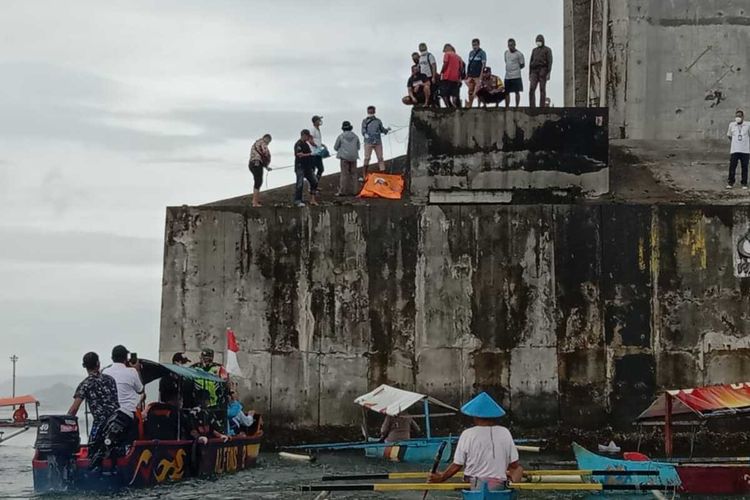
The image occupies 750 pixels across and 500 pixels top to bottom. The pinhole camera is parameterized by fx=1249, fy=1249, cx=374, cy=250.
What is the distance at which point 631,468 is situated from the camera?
22641mm

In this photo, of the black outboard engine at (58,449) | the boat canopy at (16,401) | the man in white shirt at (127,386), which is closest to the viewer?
the black outboard engine at (58,449)

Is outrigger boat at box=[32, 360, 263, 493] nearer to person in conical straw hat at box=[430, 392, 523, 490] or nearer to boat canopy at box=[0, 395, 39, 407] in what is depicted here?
person in conical straw hat at box=[430, 392, 523, 490]

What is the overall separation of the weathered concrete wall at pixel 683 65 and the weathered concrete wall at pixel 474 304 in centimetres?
787

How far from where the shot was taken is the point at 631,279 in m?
30.0

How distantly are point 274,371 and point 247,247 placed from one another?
315 cm

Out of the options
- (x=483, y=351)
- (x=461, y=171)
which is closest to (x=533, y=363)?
(x=483, y=351)

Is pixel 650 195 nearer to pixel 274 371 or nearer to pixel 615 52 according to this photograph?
pixel 615 52

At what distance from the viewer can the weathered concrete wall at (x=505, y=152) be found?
1240 inches

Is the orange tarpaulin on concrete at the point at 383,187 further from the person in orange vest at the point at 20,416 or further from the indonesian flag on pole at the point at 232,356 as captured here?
the person in orange vest at the point at 20,416

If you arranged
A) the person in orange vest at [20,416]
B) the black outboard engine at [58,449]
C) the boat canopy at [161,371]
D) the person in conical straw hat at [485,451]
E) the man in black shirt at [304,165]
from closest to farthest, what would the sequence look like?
the person in conical straw hat at [485,451] → the black outboard engine at [58,449] → the boat canopy at [161,371] → the man in black shirt at [304,165] → the person in orange vest at [20,416]

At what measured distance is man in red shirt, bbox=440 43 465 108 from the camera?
3294 cm

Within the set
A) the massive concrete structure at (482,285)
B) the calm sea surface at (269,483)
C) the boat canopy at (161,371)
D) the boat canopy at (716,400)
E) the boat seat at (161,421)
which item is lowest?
Answer: the calm sea surface at (269,483)

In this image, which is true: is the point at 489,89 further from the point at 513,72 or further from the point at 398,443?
the point at 398,443

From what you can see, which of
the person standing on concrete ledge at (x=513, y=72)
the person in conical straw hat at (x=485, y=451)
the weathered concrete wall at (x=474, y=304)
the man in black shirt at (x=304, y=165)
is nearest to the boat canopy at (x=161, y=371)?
the weathered concrete wall at (x=474, y=304)
